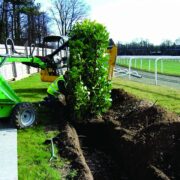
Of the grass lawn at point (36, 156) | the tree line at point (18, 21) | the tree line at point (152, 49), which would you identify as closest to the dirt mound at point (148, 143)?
the grass lawn at point (36, 156)

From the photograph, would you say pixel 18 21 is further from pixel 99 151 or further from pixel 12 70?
pixel 99 151

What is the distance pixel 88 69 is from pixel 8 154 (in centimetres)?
328

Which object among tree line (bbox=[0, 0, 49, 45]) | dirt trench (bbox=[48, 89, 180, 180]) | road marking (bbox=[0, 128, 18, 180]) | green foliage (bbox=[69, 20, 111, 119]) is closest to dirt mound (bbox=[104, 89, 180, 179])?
dirt trench (bbox=[48, 89, 180, 180])

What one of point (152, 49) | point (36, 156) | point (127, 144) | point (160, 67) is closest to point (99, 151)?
point (127, 144)

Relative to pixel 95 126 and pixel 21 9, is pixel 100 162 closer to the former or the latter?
pixel 95 126

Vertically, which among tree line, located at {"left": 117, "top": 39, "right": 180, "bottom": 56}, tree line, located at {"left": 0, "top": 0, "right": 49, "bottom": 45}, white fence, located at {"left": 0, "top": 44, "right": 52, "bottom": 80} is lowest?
white fence, located at {"left": 0, "top": 44, "right": 52, "bottom": 80}

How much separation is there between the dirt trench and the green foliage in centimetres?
38

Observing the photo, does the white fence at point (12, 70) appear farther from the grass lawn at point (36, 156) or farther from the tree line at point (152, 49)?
the tree line at point (152, 49)

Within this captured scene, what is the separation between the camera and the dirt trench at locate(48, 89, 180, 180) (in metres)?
5.22

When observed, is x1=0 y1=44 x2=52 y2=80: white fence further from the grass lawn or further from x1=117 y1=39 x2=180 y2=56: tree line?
x1=117 y1=39 x2=180 y2=56: tree line

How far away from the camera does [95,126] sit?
8.54 m

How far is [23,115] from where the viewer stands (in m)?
8.18

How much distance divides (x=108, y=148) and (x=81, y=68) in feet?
7.05

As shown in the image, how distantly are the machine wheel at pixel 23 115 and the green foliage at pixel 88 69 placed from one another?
0.99 metres
